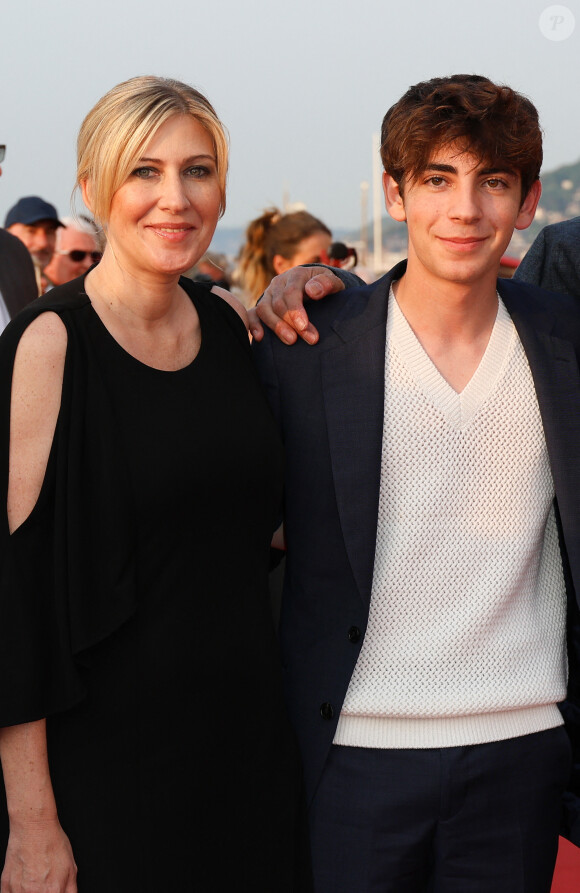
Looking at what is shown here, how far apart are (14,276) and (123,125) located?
93.1 inches

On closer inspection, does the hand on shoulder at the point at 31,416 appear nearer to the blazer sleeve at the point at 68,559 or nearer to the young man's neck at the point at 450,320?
the blazer sleeve at the point at 68,559

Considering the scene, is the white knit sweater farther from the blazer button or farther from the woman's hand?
the woman's hand

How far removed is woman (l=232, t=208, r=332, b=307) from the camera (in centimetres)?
534

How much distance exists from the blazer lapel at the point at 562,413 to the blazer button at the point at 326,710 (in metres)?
0.60

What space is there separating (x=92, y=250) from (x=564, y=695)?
6303mm

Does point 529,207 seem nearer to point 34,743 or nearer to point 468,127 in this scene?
point 468,127

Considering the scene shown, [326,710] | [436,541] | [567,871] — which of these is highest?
[436,541]

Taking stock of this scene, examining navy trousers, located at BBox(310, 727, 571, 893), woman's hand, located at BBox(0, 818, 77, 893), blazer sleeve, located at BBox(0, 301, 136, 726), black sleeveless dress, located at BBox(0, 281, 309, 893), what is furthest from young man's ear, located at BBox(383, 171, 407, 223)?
woman's hand, located at BBox(0, 818, 77, 893)

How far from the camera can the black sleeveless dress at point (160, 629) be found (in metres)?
1.94

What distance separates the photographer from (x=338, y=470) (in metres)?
2.18

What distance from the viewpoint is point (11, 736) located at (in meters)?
1.93

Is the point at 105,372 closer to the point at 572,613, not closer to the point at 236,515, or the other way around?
the point at 236,515

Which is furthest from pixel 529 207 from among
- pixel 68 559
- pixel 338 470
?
pixel 68 559

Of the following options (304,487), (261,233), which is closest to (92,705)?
(304,487)
